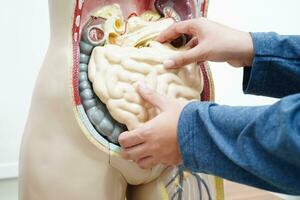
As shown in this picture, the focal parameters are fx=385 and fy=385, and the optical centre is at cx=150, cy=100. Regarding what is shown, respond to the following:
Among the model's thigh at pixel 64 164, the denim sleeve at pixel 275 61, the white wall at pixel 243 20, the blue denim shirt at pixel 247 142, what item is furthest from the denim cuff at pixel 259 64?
the white wall at pixel 243 20

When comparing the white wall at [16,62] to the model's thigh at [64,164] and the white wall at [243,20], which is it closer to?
the model's thigh at [64,164]

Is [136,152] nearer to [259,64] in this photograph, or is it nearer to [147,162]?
[147,162]

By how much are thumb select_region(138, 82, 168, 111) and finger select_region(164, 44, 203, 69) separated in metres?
0.07

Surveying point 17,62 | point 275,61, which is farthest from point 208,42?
point 17,62

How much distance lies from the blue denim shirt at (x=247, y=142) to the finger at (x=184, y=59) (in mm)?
111

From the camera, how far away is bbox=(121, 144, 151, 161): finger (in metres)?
0.68

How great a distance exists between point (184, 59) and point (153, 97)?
11 cm

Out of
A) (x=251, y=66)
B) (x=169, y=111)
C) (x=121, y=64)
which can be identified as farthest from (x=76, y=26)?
(x=251, y=66)

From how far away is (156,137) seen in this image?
2.16ft

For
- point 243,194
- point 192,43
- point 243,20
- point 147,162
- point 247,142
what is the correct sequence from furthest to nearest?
point 243,20 < point 243,194 < point 192,43 < point 147,162 < point 247,142

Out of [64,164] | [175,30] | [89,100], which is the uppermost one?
[175,30]

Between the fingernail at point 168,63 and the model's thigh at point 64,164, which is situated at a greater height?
the fingernail at point 168,63

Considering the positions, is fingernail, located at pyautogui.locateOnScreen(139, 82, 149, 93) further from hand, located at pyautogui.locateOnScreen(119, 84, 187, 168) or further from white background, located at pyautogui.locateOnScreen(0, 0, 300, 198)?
white background, located at pyautogui.locateOnScreen(0, 0, 300, 198)

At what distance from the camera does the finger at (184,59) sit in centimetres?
72
